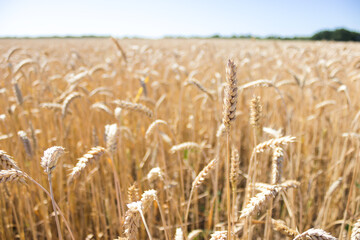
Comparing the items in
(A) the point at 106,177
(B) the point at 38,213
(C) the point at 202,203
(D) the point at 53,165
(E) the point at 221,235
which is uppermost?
(D) the point at 53,165

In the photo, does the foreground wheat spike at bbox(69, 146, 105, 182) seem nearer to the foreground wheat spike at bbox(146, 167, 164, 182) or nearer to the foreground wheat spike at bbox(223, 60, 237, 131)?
the foreground wheat spike at bbox(146, 167, 164, 182)

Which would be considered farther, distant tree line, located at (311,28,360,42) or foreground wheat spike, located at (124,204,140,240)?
distant tree line, located at (311,28,360,42)

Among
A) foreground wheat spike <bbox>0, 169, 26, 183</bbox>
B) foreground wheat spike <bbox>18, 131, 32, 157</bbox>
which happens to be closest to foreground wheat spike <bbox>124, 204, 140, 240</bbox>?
foreground wheat spike <bbox>0, 169, 26, 183</bbox>

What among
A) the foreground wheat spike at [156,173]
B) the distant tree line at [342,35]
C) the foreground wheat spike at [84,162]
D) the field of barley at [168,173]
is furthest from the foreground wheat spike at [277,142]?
the distant tree line at [342,35]

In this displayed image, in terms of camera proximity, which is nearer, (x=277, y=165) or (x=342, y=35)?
(x=277, y=165)

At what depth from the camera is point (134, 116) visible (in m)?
2.31

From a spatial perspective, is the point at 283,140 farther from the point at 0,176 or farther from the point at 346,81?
the point at 346,81

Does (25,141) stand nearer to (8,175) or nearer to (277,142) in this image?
(8,175)

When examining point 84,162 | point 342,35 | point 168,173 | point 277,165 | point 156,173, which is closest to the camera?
point 84,162

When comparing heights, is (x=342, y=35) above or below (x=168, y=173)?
above

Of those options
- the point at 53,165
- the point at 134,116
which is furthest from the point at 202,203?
the point at 53,165

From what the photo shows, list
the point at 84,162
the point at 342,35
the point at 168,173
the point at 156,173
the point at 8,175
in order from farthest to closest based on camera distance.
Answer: the point at 342,35 < the point at 168,173 < the point at 156,173 < the point at 84,162 < the point at 8,175

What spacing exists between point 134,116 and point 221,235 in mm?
1772

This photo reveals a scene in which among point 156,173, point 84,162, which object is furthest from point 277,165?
point 84,162
